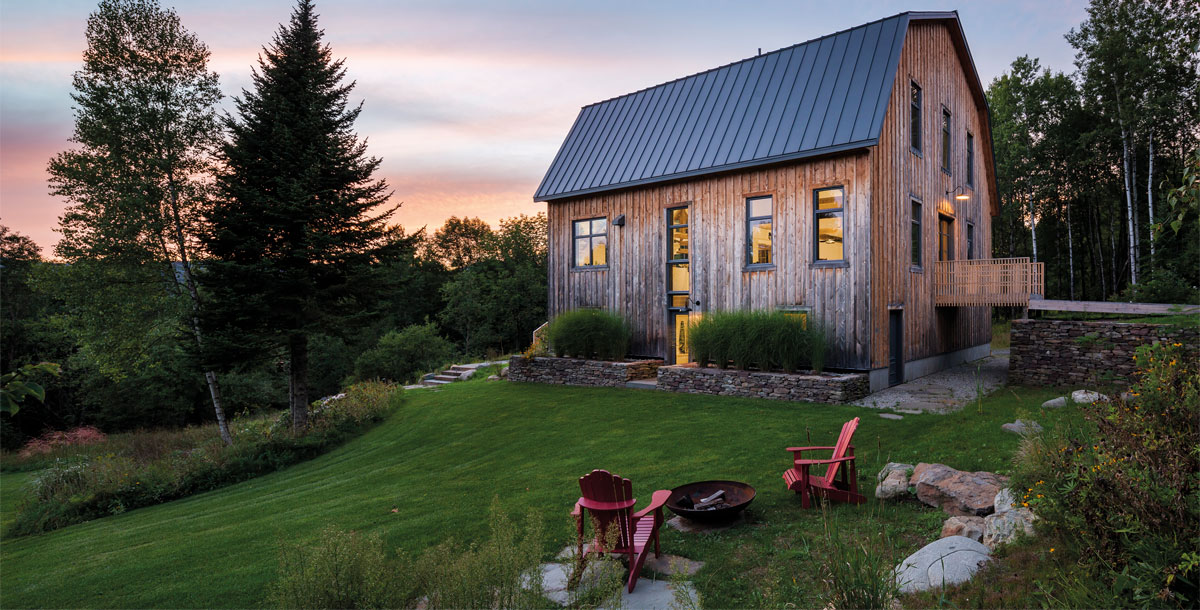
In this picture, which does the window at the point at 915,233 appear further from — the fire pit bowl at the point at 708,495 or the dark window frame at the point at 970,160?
the fire pit bowl at the point at 708,495

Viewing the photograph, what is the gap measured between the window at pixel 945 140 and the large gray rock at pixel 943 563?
47.5ft

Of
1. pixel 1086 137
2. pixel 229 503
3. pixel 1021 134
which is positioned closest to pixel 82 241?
pixel 229 503

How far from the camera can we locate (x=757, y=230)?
12.8 m

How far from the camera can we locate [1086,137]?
2261 centimetres

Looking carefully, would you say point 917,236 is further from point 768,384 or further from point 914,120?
point 768,384

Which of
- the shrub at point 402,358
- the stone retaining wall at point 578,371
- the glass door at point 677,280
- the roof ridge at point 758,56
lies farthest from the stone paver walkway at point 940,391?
the shrub at point 402,358

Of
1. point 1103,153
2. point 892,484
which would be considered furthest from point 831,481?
point 1103,153

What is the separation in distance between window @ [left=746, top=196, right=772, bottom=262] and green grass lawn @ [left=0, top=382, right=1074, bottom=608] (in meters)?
3.91

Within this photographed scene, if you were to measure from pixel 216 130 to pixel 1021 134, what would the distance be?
33.9 meters

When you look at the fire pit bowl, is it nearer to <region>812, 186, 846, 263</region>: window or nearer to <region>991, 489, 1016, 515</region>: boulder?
<region>991, 489, 1016, 515</region>: boulder

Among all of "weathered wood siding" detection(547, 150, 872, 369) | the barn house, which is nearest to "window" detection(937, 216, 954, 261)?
the barn house

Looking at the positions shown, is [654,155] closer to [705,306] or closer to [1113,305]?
[705,306]

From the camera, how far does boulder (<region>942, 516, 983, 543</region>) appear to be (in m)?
3.88

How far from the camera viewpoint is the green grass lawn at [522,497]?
14.5ft
